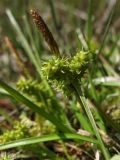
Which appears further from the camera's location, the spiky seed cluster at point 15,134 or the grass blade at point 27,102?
the spiky seed cluster at point 15,134

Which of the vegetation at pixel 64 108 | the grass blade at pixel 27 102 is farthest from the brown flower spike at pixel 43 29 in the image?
the grass blade at pixel 27 102

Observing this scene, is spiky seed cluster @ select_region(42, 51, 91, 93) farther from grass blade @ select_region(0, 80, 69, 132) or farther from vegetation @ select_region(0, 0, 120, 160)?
grass blade @ select_region(0, 80, 69, 132)

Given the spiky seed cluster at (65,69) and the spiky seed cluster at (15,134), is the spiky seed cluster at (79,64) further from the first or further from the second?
the spiky seed cluster at (15,134)

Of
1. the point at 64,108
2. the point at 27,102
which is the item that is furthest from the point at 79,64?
the point at 64,108

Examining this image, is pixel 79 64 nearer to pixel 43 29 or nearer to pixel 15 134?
pixel 43 29

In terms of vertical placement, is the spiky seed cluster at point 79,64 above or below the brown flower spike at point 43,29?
below

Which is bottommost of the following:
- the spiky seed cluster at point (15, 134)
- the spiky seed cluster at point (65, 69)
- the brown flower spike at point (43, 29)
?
the spiky seed cluster at point (65, 69)

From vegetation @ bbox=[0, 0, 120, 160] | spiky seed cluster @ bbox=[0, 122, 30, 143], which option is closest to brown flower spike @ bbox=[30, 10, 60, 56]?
vegetation @ bbox=[0, 0, 120, 160]

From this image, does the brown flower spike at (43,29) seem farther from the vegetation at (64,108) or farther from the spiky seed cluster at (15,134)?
the spiky seed cluster at (15,134)

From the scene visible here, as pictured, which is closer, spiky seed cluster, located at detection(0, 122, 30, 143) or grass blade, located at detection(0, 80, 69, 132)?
grass blade, located at detection(0, 80, 69, 132)
